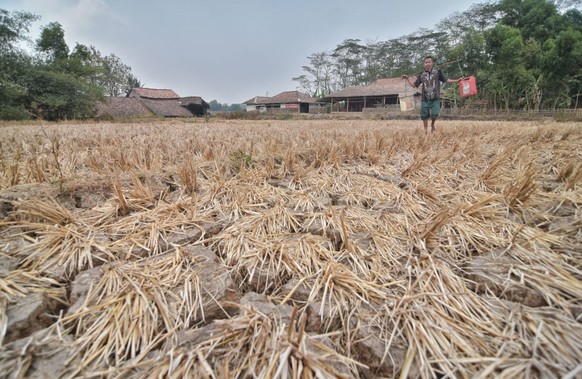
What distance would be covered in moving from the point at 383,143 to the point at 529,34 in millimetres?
36059

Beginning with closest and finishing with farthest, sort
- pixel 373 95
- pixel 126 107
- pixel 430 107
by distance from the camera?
pixel 430 107 → pixel 126 107 → pixel 373 95

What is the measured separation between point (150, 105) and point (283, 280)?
34.4 metres

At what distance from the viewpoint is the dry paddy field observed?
0.70 meters

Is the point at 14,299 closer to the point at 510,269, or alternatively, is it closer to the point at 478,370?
the point at 478,370

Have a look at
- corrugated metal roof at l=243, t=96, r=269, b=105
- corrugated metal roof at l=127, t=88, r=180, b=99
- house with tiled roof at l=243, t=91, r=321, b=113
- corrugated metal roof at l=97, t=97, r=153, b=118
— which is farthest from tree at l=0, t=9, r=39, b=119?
→ corrugated metal roof at l=243, t=96, r=269, b=105

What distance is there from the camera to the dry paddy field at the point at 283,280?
697 millimetres

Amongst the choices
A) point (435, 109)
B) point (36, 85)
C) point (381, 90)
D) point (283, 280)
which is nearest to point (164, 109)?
point (36, 85)

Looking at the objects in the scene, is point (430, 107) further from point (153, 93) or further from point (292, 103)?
point (153, 93)

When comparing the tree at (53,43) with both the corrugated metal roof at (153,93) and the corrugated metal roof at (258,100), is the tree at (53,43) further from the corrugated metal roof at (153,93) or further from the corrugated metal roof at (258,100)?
the corrugated metal roof at (258,100)

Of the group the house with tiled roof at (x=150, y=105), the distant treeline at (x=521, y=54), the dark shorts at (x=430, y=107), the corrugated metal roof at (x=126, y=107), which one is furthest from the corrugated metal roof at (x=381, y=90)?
the dark shorts at (x=430, y=107)

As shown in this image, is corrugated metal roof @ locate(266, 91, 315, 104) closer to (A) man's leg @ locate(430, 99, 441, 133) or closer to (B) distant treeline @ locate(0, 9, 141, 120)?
(B) distant treeline @ locate(0, 9, 141, 120)

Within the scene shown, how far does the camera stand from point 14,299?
2.65 ft

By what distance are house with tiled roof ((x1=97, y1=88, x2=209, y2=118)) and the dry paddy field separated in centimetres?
2133

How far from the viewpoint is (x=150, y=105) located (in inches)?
1152
